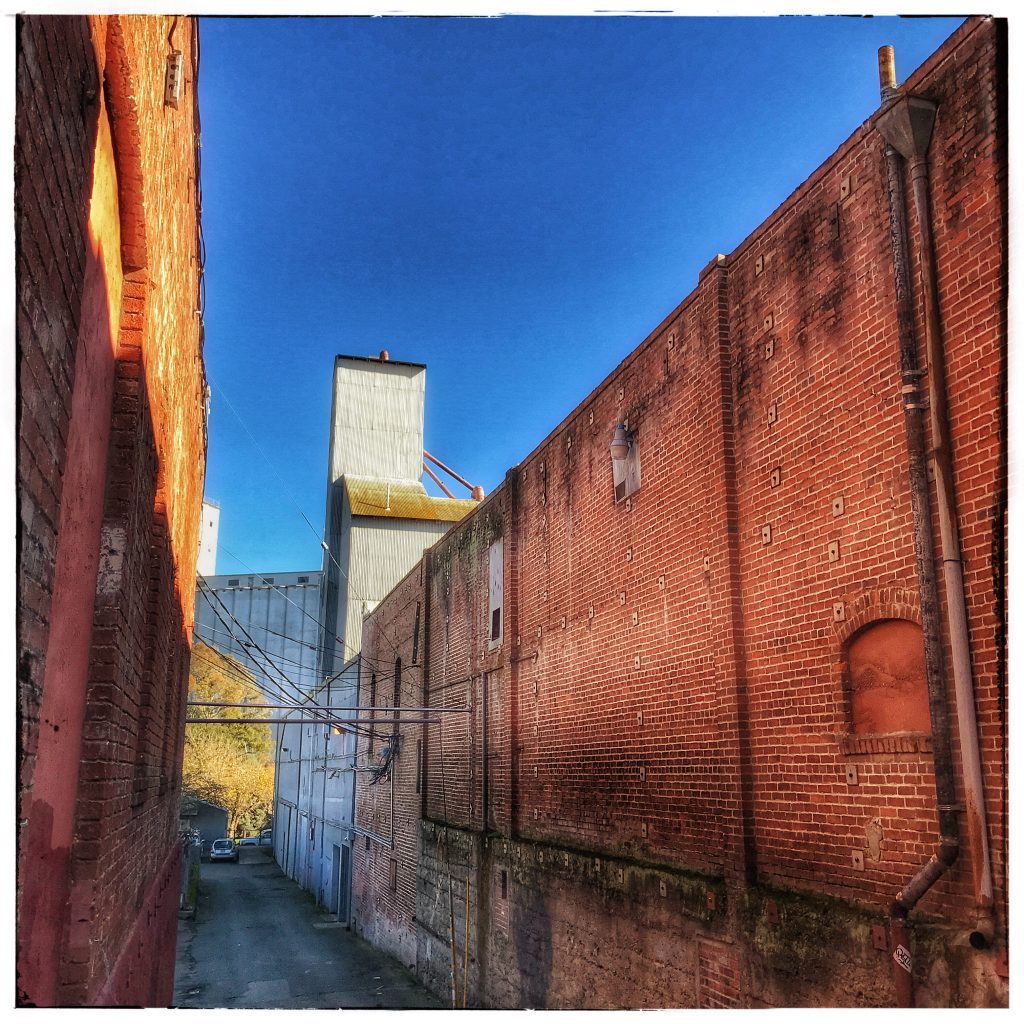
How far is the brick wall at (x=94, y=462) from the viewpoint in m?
2.51

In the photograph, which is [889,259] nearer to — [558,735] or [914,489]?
Answer: [914,489]

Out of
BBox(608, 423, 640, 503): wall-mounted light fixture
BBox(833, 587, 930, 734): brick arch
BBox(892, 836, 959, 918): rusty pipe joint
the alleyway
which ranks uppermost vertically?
BBox(608, 423, 640, 503): wall-mounted light fixture

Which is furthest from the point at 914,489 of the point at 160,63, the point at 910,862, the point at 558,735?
the point at 558,735

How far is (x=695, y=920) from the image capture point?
7793 mm

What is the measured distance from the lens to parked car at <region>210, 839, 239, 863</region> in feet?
127

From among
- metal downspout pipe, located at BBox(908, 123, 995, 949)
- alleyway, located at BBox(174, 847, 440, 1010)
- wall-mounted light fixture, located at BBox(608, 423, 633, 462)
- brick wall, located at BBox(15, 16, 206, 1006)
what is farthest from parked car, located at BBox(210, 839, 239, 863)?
metal downspout pipe, located at BBox(908, 123, 995, 949)

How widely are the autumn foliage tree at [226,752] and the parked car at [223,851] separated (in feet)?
6.87

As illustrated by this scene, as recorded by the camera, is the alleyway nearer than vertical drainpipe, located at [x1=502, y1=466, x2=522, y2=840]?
No

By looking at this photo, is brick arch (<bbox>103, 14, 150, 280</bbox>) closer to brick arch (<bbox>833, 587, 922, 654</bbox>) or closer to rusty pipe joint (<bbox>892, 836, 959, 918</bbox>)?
brick arch (<bbox>833, 587, 922, 654</bbox>)

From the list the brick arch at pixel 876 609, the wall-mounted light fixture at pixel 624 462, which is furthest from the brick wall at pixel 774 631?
the wall-mounted light fixture at pixel 624 462

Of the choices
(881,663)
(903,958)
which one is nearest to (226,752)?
(881,663)

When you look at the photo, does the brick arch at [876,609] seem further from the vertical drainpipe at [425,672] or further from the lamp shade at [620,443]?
the vertical drainpipe at [425,672]

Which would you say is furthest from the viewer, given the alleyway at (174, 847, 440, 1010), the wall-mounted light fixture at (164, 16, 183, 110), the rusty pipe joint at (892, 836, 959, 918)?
the alleyway at (174, 847, 440, 1010)

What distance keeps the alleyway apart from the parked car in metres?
11.1
